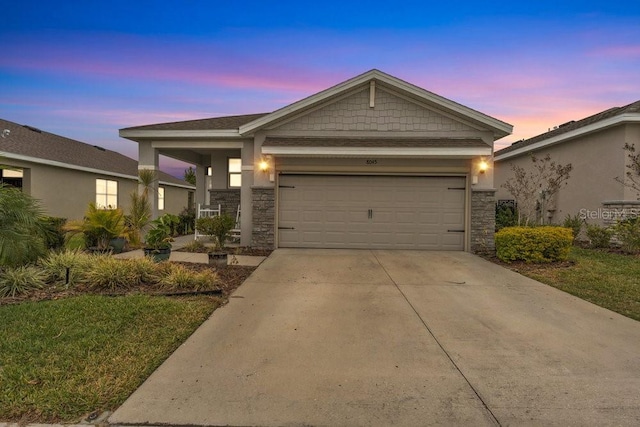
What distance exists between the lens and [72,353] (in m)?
3.56

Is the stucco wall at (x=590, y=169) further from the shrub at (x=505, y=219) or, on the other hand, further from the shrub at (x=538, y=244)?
the shrub at (x=538, y=244)

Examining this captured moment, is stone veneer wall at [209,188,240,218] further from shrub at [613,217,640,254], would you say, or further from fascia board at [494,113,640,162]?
fascia board at [494,113,640,162]

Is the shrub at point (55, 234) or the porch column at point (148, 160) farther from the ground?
the porch column at point (148, 160)

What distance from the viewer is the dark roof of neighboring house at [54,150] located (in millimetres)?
13938

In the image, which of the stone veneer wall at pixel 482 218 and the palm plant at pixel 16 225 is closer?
the palm plant at pixel 16 225

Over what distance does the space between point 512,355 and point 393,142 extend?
24.8 ft

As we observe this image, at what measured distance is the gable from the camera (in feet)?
35.1

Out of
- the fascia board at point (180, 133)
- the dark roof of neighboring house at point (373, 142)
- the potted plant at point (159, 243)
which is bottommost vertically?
the potted plant at point (159, 243)

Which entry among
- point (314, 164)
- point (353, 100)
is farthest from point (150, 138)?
point (353, 100)

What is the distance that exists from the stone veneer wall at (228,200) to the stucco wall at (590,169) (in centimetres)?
1249

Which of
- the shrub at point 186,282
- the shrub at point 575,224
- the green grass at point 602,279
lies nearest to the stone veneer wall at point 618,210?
the shrub at point 575,224

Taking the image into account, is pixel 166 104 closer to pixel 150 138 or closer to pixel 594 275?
pixel 150 138

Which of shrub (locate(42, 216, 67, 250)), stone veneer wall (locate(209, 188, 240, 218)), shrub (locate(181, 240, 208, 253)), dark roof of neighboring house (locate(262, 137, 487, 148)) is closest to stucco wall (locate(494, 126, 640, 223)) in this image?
dark roof of neighboring house (locate(262, 137, 487, 148))

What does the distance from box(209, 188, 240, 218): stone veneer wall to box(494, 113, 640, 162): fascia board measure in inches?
485
